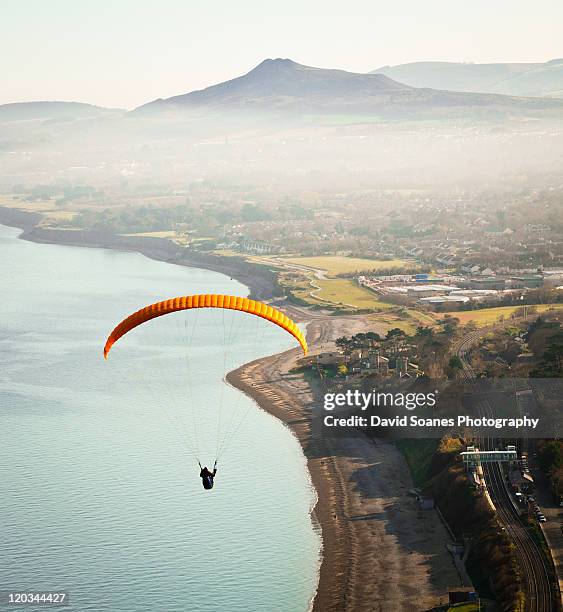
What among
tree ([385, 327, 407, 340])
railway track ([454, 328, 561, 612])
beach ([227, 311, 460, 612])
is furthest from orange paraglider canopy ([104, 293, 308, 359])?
tree ([385, 327, 407, 340])

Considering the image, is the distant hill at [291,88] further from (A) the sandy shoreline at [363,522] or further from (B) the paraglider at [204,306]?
(B) the paraglider at [204,306]

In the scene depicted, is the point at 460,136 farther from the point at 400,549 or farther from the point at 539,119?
the point at 400,549

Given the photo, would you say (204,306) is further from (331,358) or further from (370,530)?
(331,358)

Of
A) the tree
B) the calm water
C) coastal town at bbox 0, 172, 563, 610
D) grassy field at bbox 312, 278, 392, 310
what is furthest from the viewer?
grassy field at bbox 312, 278, 392, 310

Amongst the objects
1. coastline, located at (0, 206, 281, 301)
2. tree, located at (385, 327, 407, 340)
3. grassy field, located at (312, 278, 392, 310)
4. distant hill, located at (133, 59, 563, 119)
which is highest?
distant hill, located at (133, 59, 563, 119)

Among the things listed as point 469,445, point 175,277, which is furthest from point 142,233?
point 469,445

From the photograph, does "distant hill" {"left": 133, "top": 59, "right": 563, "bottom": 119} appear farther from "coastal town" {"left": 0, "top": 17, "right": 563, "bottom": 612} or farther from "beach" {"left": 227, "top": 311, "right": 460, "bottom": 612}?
"beach" {"left": 227, "top": 311, "right": 460, "bottom": 612}

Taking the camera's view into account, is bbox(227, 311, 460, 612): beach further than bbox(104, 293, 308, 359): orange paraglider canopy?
Yes
